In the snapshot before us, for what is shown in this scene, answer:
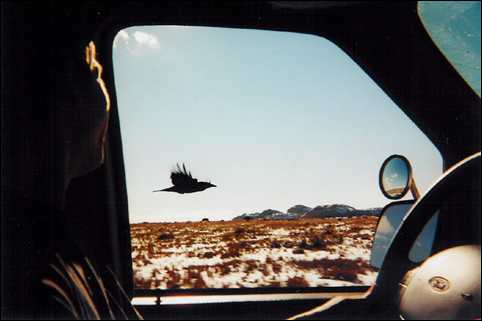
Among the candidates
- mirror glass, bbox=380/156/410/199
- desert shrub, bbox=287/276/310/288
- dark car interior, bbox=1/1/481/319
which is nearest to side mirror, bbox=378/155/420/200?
mirror glass, bbox=380/156/410/199

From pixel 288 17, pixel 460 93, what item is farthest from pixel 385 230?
pixel 288 17

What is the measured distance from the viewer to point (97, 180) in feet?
7.80

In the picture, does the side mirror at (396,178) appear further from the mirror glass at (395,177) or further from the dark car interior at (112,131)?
the dark car interior at (112,131)

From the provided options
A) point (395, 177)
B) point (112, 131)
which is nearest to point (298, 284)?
point (395, 177)

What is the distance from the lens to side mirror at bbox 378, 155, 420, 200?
226cm

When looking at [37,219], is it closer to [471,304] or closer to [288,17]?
[471,304]

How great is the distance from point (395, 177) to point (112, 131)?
5.36 ft

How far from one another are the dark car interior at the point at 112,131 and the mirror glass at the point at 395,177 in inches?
8.4

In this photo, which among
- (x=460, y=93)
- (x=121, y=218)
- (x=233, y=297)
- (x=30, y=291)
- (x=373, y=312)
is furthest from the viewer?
(x=121, y=218)

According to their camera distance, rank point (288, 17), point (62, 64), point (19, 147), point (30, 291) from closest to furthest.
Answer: point (30, 291) → point (19, 147) → point (62, 64) → point (288, 17)

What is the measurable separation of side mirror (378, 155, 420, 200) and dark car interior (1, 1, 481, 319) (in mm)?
197

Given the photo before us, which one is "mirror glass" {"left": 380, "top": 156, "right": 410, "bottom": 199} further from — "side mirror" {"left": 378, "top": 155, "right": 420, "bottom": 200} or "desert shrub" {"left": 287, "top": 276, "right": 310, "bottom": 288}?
"desert shrub" {"left": 287, "top": 276, "right": 310, "bottom": 288}

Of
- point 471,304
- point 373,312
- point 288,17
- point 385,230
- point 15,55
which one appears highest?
point 288,17

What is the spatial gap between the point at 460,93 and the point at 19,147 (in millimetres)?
1856
